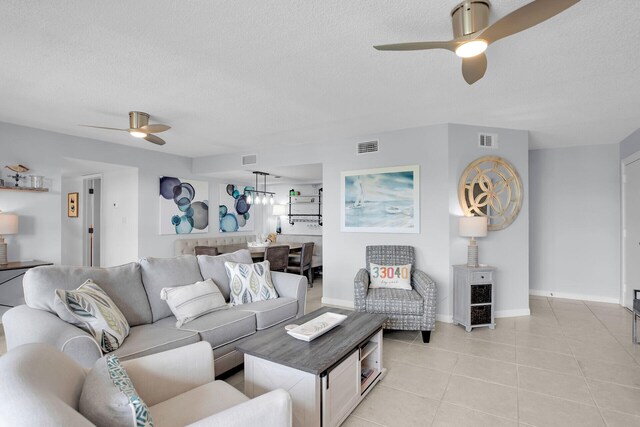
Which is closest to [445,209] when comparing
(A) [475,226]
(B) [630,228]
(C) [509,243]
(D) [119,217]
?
(A) [475,226]

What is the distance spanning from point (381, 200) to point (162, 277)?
9.31 feet

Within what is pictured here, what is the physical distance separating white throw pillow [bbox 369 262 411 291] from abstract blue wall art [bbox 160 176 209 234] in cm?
400

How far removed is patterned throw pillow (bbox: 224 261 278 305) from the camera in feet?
10.1

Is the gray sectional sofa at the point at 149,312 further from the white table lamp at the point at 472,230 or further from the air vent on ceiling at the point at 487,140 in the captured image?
the air vent on ceiling at the point at 487,140

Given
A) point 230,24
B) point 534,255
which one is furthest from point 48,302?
point 534,255

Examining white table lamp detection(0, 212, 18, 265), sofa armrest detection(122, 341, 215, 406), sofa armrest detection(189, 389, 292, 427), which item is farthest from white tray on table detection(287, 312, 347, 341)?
white table lamp detection(0, 212, 18, 265)

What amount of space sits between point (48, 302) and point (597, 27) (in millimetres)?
3926

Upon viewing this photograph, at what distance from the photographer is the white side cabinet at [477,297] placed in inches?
141

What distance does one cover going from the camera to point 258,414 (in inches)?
46.1

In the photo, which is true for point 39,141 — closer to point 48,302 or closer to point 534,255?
point 48,302

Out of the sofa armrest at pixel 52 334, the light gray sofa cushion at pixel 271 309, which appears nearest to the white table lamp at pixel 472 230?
the light gray sofa cushion at pixel 271 309

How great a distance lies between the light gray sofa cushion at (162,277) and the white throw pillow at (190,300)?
0.29 ft

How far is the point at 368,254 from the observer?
13.6 feet

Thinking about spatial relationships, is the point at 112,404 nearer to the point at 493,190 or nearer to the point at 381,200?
the point at 381,200
